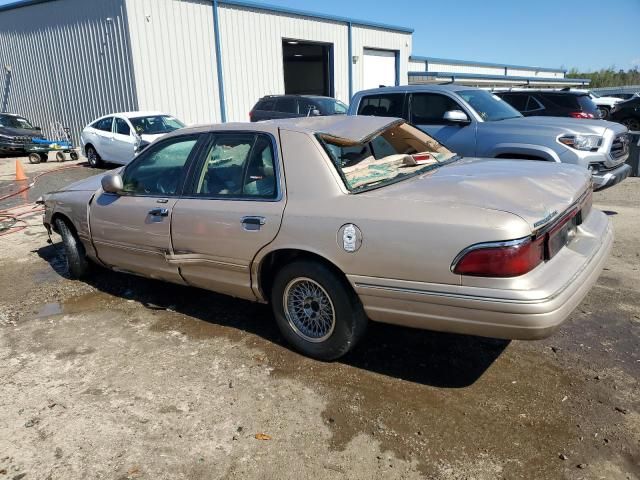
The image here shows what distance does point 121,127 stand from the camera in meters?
14.4

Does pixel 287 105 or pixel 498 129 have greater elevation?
pixel 287 105

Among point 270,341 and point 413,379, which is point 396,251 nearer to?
point 413,379

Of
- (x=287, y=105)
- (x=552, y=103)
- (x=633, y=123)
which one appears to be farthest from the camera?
(x=633, y=123)

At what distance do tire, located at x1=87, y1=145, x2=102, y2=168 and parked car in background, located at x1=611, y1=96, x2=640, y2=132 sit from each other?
58.9ft

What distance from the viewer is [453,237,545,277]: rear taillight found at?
274 centimetres

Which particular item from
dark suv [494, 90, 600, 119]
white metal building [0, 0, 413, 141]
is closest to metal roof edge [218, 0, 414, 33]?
white metal building [0, 0, 413, 141]

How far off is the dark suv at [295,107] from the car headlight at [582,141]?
9566 millimetres

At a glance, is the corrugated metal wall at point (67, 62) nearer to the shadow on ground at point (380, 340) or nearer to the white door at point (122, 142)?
the white door at point (122, 142)

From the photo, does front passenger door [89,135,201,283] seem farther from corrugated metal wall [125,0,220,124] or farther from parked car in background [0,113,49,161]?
parked car in background [0,113,49,161]

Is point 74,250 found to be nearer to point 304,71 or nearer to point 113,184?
point 113,184

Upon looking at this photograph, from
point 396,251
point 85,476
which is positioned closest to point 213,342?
point 85,476

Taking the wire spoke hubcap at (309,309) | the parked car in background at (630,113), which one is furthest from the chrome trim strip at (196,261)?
the parked car in background at (630,113)

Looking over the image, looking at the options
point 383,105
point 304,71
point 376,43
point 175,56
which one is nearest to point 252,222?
point 383,105

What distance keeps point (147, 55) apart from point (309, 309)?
16.4 metres
